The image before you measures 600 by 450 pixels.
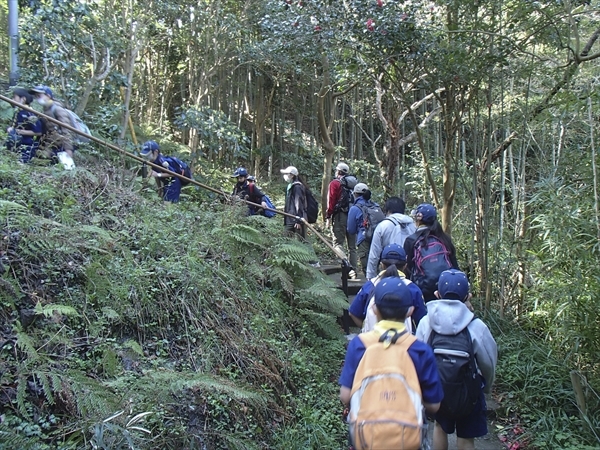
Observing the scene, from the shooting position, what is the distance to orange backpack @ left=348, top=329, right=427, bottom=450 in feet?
7.24

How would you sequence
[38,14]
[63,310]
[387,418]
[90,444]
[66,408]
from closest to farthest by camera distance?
[387,418] < [90,444] < [66,408] < [63,310] < [38,14]

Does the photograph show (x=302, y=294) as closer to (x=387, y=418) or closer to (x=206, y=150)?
(x=387, y=418)

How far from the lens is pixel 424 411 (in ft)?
8.12

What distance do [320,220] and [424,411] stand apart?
10.6m

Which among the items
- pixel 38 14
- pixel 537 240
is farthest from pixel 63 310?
pixel 38 14

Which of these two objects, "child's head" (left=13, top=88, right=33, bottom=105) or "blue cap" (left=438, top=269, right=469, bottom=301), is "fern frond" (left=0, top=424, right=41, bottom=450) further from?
"child's head" (left=13, top=88, right=33, bottom=105)

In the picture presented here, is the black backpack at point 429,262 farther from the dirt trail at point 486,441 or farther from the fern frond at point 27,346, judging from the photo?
the fern frond at point 27,346

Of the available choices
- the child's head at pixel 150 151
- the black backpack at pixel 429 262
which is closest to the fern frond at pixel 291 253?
the black backpack at pixel 429 262

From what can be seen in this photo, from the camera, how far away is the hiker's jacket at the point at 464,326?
3.11 m

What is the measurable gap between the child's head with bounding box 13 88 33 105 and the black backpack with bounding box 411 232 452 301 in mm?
5108

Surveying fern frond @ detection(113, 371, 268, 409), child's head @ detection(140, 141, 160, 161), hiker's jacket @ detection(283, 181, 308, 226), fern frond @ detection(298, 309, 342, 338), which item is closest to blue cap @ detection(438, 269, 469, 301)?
fern frond @ detection(113, 371, 268, 409)

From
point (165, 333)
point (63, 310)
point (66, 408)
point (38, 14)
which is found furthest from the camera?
point (38, 14)

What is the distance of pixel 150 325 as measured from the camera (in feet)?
A: 13.8

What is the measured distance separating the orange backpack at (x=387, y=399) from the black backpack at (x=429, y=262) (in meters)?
2.03
